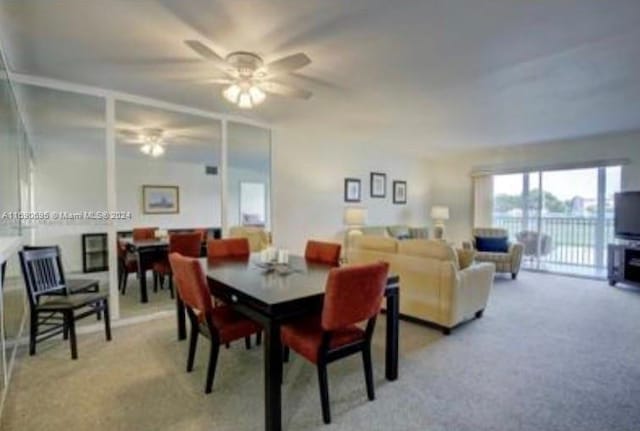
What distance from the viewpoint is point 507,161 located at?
6.93 metres

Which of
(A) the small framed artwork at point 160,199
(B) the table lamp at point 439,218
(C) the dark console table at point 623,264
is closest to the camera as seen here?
(A) the small framed artwork at point 160,199

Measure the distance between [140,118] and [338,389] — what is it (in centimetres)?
375

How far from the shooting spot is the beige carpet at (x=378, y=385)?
6.62ft

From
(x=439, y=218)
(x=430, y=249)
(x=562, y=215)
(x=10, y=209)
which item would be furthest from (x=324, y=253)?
(x=562, y=215)

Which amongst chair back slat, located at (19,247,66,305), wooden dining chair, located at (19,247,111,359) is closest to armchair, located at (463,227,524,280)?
wooden dining chair, located at (19,247,111,359)

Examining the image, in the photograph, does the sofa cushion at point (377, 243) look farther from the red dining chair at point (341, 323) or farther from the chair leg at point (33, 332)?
the chair leg at point (33, 332)

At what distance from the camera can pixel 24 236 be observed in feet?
11.3

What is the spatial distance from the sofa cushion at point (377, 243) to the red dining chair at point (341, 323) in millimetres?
1685

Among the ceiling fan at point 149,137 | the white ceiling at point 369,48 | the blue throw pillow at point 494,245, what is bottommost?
the blue throw pillow at point 494,245

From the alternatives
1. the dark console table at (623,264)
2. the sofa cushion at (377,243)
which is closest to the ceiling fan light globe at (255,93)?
the sofa cushion at (377,243)

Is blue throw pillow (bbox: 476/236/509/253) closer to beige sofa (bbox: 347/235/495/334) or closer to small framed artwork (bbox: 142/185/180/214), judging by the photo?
beige sofa (bbox: 347/235/495/334)

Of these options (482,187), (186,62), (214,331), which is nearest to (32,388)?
(214,331)

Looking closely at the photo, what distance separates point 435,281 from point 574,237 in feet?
15.3

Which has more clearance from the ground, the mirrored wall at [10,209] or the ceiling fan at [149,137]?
the ceiling fan at [149,137]
